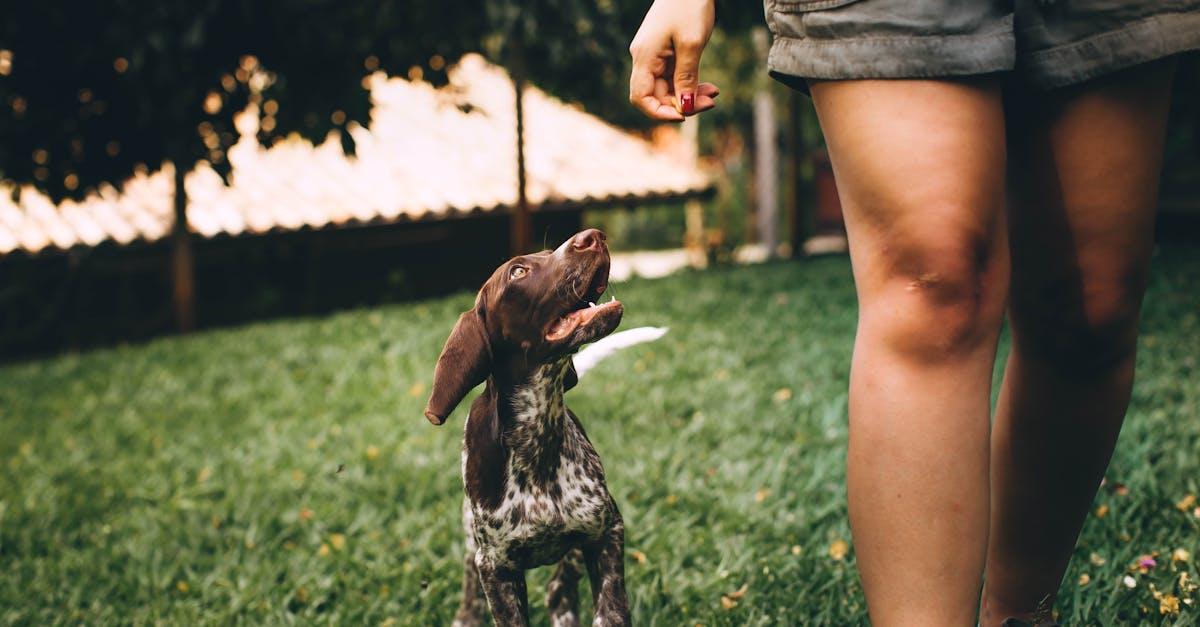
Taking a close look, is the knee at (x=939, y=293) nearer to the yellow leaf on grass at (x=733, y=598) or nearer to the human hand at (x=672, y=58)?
the human hand at (x=672, y=58)

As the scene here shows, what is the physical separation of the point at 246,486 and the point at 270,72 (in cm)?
310

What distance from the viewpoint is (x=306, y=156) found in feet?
38.3

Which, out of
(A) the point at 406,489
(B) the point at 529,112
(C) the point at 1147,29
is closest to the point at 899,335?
(C) the point at 1147,29

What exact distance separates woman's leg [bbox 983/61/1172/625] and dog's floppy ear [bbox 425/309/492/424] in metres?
0.99

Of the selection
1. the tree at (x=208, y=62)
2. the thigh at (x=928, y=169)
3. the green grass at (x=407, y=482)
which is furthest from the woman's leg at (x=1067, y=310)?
the tree at (x=208, y=62)

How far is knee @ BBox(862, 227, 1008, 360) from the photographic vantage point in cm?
153

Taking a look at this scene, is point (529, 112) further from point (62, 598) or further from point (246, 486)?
point (62, 598)

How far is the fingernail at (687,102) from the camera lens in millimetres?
1686

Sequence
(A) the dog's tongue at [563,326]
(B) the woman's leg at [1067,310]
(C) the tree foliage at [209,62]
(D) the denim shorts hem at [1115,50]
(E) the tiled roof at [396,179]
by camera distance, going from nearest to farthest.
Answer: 1. (D) the denim shorts hem at [1115,50]
2. (B) the woman's leg at [1067,310]
3. (A) the dog's tongue at [563,326]
4. (C) the tree foliage at [209,62]
5. (E) the tiled roof at [396,179]

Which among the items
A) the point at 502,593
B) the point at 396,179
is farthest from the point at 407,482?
the point at 396,179

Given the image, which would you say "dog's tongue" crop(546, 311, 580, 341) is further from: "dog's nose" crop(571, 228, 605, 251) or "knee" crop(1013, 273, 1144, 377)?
"knee" crop(1013, 273, 1144, 377)

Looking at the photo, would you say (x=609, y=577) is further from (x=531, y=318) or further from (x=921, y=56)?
(x=921, y=56)

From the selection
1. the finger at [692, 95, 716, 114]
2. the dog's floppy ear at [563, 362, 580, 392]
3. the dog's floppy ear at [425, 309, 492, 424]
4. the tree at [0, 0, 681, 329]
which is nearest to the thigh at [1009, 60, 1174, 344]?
the finger at [692, 95, 716, 114]

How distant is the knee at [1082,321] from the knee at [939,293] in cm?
32
